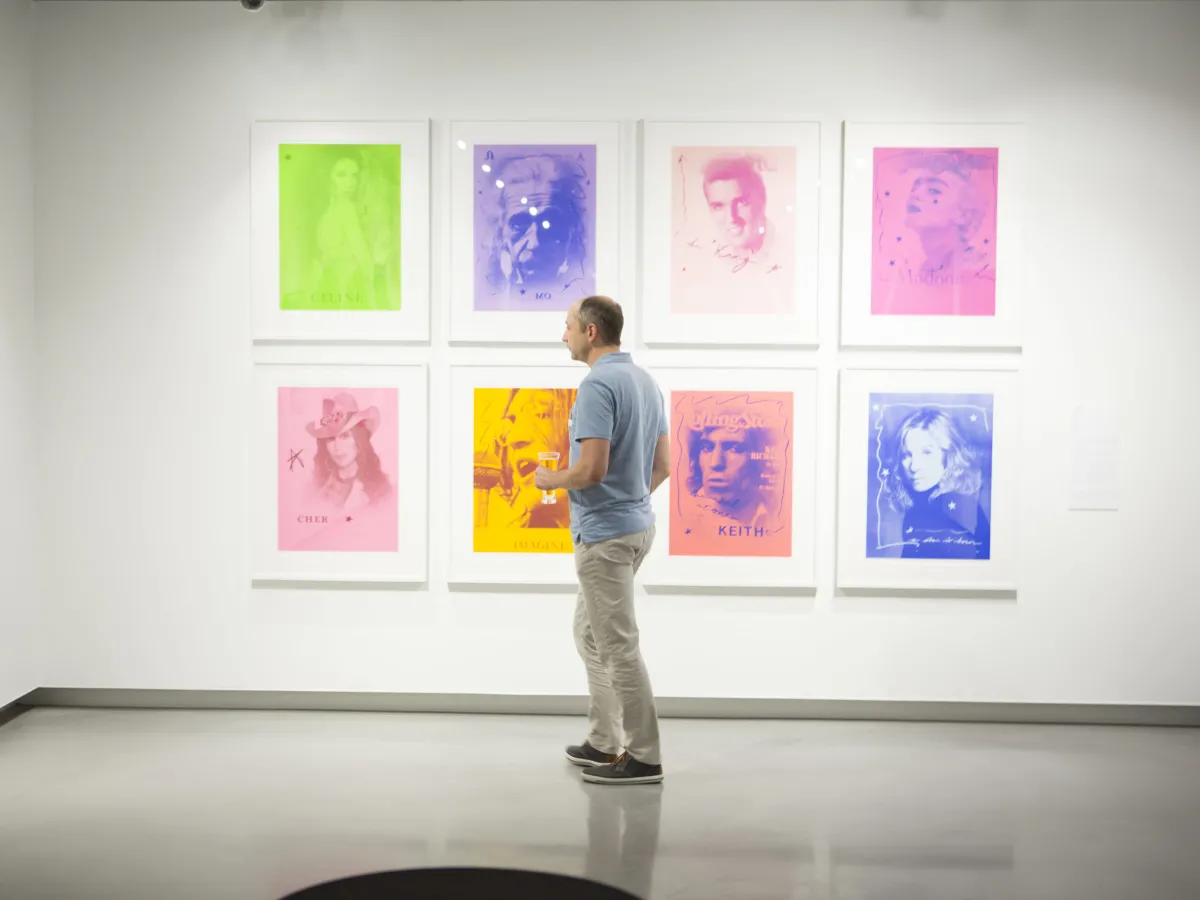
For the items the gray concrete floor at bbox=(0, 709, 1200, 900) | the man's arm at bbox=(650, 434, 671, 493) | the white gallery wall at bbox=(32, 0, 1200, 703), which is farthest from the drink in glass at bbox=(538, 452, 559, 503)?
the gray concrete floor at bbox=(0, 709, 1200, 900)

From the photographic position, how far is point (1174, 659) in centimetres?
443

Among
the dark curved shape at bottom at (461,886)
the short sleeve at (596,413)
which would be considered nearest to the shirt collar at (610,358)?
the short sleeve at (596,413)

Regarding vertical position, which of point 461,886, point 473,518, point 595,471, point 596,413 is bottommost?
point 461,886

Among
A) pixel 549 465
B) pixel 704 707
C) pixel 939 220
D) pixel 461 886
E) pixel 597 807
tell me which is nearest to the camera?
pixel 461 886

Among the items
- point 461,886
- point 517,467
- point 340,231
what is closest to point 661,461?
point 517,467

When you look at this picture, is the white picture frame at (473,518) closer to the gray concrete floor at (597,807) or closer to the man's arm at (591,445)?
the gray concrete floor at (597,807)

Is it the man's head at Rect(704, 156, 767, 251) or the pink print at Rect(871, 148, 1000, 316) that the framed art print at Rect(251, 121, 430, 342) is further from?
the pink print at Rect(871, 148, 1000, 316)

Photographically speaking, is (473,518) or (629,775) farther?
(473,518)

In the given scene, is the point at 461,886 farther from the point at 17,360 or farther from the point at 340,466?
the point at 17,360

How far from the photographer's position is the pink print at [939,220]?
4348mm

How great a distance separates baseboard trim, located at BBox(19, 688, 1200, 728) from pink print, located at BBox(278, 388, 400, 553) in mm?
676

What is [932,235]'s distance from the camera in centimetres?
435

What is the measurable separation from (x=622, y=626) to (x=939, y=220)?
224 cm

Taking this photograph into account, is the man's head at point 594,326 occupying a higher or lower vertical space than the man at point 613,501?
higher
